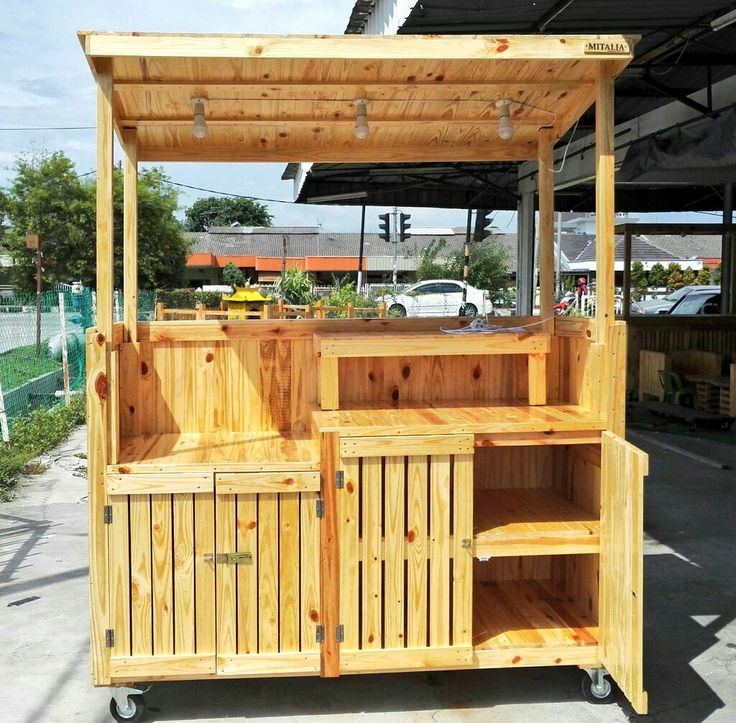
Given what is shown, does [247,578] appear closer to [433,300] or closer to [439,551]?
[439,551]

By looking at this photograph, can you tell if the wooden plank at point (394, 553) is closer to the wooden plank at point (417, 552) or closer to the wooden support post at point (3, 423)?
the wooden plank at point (417, 552)

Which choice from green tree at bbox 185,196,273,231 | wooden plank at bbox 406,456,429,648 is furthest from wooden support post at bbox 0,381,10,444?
green tree at bbox 185,196,273,231

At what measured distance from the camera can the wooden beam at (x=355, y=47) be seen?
328 centimetres

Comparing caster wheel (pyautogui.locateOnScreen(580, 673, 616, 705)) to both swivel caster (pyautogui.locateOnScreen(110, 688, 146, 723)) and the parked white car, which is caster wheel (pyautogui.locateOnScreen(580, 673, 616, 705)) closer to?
swivel caster (pyautogui.locateOnScreen(110, 688, 146, 723))

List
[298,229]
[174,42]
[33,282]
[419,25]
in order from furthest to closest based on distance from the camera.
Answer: [298,229] < [33,282] < [419,25] < [174,42]

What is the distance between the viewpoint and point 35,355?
13281 millimetres

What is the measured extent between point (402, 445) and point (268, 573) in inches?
28.8

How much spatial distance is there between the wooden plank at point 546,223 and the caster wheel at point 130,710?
2492 millimetres

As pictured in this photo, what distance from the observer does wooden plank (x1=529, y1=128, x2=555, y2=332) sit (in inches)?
176

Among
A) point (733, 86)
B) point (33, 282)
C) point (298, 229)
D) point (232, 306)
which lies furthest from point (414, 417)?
point (298, 229)

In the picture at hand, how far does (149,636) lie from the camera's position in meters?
3.47

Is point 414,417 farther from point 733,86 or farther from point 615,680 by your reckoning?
point 733,86

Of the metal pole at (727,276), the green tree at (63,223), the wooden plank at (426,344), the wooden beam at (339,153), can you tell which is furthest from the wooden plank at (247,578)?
the green tree at (63,223)

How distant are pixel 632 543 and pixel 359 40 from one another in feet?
7.08
